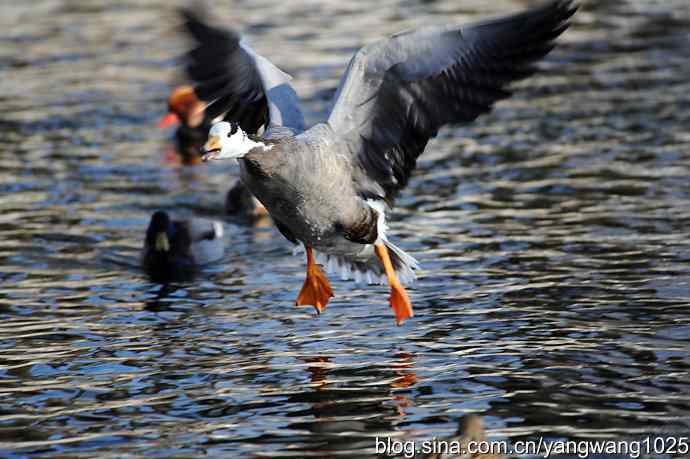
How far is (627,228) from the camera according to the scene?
12.4m

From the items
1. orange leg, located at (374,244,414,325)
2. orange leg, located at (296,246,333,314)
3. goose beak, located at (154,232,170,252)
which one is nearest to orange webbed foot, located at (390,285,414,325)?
orange leg, located at (374,244,414,325)

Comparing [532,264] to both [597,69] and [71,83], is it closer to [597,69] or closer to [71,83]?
[597,69]

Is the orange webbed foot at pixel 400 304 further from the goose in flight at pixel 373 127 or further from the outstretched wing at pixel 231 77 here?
the outstretched wing at pixel 231 77

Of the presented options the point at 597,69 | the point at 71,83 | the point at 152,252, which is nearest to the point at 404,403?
the point at 152,252

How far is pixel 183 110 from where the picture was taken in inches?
729

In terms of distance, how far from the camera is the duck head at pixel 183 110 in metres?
18.1

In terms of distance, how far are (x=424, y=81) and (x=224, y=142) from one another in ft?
6.33

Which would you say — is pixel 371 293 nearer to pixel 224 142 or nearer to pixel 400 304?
pixel 400 304

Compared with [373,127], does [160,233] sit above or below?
below

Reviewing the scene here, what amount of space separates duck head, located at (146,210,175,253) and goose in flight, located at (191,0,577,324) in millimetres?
2408

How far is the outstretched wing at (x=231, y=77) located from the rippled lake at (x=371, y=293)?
5.42 ft

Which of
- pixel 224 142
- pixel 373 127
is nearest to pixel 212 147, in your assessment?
pixel 224 142

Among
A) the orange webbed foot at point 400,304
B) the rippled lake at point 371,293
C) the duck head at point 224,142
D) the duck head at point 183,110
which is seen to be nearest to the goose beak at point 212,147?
the duck head at point 224,142

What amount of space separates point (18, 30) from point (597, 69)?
1188cm
